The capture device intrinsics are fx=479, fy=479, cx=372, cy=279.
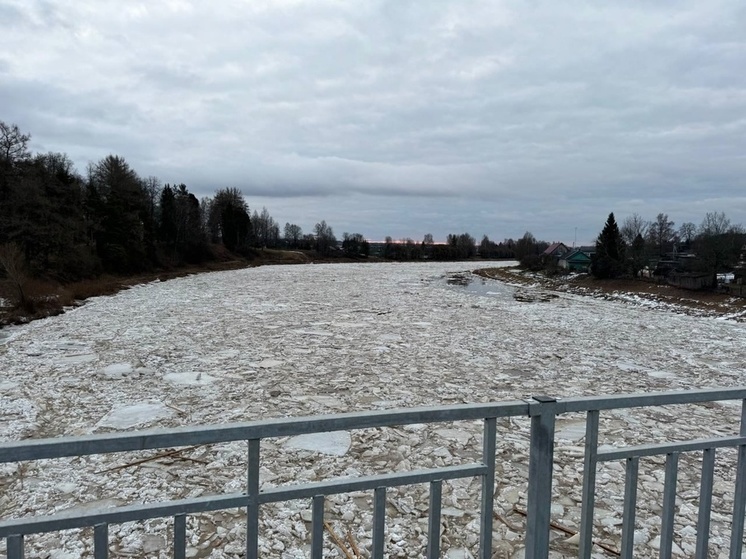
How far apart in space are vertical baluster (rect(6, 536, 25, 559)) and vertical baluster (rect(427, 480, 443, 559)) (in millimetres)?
1587

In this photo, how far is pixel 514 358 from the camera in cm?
1066

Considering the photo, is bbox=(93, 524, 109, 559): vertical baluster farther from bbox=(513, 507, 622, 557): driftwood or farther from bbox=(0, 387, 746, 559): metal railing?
bbox=(513, 507, 622, 557): driftwood

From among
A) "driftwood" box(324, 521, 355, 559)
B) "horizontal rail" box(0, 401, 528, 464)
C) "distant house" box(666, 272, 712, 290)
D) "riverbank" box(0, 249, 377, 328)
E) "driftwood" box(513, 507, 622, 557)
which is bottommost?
"riverbank" box(0, 249, 377, 328)

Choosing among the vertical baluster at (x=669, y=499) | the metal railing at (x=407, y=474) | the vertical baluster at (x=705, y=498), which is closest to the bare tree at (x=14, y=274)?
the metal railing at (x=407, y=474)

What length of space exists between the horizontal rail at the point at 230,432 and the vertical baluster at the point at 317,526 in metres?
0.32

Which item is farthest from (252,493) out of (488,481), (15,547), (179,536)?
(488,481)

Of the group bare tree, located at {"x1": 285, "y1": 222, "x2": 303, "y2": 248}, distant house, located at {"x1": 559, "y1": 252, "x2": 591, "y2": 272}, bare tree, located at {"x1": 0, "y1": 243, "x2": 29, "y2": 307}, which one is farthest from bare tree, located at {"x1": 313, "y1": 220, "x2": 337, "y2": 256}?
bare tree, located at {"x1": 0, "y1": 243, "x2": 29, "y2": 307}

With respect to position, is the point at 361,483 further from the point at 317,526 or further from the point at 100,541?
the point at 100,541

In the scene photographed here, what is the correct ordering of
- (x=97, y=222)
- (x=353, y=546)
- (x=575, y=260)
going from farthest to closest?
(x=575, y=260) → (x=97, y=222) → (x=353, y=546)

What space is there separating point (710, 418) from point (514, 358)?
4.18 meters

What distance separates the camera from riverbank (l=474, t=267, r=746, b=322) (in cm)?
2439

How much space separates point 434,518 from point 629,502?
1032 mm

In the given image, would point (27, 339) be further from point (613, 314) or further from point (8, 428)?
point (613, 314)

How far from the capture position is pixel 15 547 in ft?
5.59
